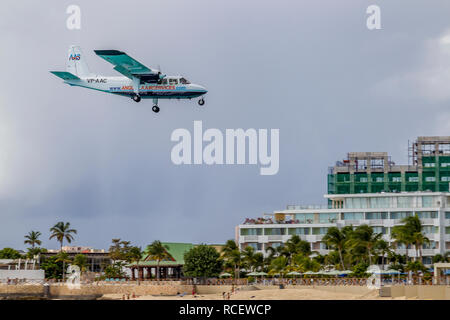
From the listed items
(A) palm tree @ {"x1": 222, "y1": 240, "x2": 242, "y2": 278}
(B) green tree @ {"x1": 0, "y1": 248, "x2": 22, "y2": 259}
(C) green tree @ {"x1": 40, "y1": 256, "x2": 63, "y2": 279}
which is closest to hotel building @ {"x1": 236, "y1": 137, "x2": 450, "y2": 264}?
(A) palm tree @ {"x1": 222, "y1": 240, "x2": 242, "y2": 278}

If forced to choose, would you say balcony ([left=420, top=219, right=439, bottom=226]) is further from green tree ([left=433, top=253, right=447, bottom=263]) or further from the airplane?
the airplane

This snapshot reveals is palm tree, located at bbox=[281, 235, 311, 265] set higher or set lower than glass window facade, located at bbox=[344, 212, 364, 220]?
lower

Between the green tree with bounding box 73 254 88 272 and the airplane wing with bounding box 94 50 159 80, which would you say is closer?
the airplane wing with bounding box 94 50 159 80

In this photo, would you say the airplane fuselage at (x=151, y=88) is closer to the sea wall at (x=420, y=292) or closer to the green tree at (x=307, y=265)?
the sea wall at (x=420, y=292)

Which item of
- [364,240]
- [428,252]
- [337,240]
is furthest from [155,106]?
[428,252]
